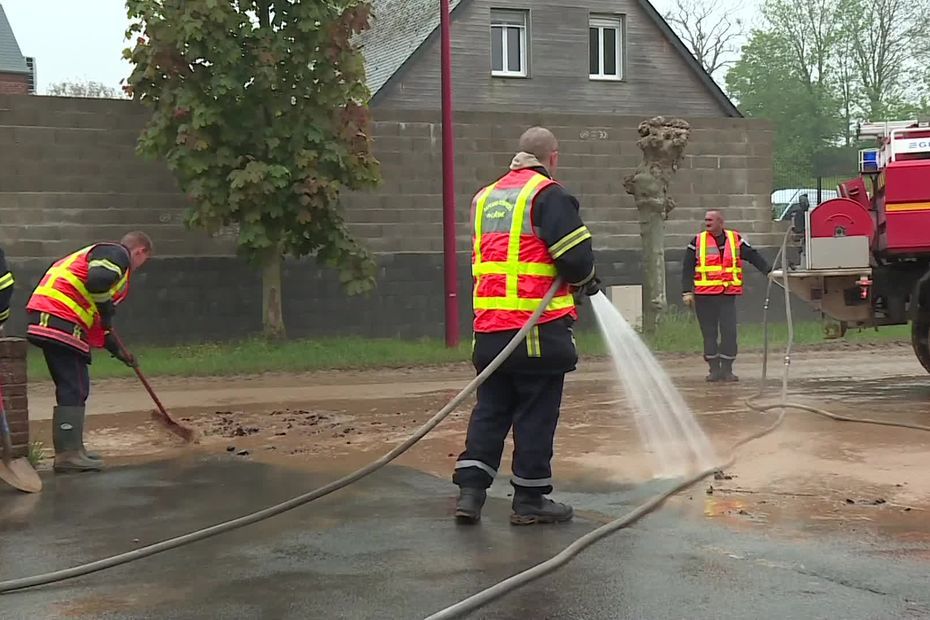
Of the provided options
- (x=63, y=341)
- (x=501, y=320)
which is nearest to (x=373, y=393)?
(x=63, y=341)

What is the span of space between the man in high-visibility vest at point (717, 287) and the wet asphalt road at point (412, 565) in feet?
19.3

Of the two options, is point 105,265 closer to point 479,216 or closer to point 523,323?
point 479,216

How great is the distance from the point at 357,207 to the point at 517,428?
1139 cm

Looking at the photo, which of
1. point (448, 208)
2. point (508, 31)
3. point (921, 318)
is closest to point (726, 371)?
point (921, 318)

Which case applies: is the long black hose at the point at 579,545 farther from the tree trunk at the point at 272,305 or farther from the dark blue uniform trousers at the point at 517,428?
the tree trunk at the point at 272,305

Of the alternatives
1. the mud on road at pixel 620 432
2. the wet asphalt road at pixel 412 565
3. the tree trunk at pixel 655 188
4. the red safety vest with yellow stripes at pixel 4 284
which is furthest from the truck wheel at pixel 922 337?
the red safety vest with yellow stripes at pixel 4 284

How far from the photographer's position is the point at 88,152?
15.5 m

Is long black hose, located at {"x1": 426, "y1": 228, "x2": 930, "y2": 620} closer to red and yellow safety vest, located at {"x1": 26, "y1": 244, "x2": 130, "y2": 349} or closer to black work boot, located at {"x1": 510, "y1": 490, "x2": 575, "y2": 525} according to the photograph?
black work boot, located at {"x1": 510, "y1": 490, "x2": 575, "y2": 525}

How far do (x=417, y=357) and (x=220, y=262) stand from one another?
3.33m

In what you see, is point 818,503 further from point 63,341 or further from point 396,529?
point 63,341

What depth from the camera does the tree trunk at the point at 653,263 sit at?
16875 millimetres

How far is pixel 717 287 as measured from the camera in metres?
12.1

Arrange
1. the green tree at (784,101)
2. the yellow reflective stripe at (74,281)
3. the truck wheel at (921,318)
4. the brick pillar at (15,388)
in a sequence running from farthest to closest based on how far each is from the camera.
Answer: the green tree at (784,101), the truck wheel at (921,318), the yellow reflective stripe at (74,281), the brick pillar at (15,388)

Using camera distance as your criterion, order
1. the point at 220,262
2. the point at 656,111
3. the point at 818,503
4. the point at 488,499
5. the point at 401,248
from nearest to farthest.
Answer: the point at 818,503 < the point at 488,499 < the point at 220,262 < the point at 401,248 < the point at 656,111
